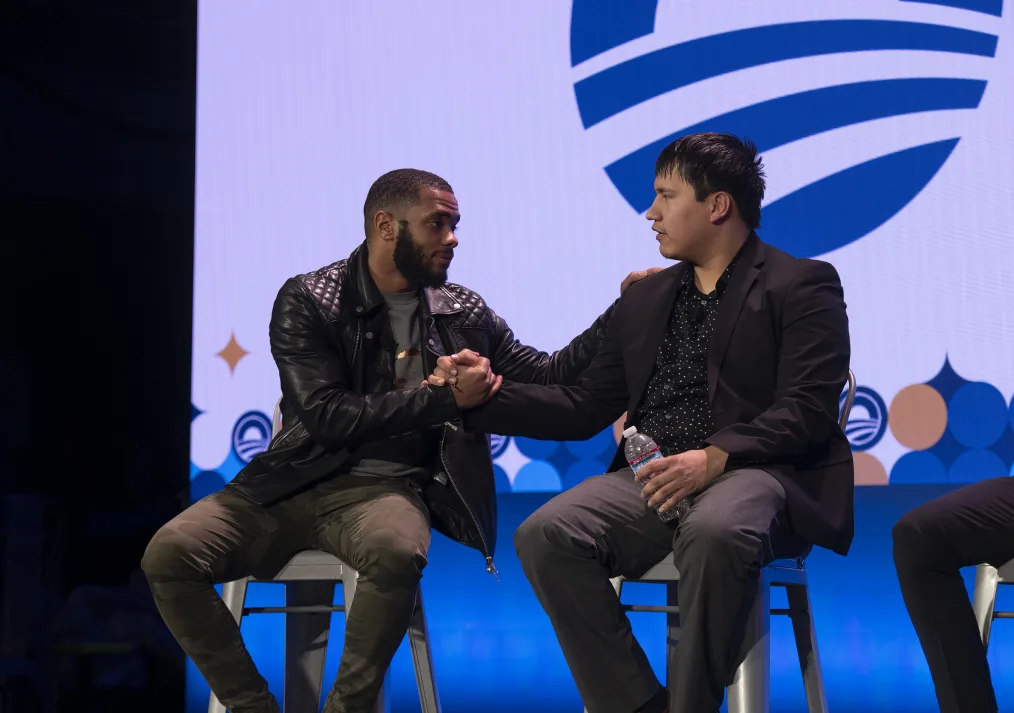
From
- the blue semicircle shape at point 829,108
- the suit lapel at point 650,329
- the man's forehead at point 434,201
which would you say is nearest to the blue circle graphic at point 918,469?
the blue semicircle shape at point 829,108

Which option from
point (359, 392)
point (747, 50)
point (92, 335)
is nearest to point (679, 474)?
point (359, 392)

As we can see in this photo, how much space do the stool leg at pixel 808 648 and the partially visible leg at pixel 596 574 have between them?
1.22 feet

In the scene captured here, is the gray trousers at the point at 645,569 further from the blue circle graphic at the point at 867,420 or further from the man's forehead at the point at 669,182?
the blue circle graphic at the point at 867,420

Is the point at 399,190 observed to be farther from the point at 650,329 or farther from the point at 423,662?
→ the point at 423,662

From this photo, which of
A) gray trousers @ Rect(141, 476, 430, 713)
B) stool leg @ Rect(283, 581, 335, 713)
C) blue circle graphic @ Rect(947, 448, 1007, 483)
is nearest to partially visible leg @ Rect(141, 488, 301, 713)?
gray trousers @ Rect(141, 476, 430, 713)

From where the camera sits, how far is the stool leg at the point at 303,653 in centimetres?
267

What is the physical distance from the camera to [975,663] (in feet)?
7.45

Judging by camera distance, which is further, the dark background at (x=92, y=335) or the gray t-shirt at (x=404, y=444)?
the dark background at (x=92, y=335)

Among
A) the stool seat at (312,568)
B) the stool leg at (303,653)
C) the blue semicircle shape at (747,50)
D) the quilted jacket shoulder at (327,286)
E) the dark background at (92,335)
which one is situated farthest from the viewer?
the dark background at (92,335)

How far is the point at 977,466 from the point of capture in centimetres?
323

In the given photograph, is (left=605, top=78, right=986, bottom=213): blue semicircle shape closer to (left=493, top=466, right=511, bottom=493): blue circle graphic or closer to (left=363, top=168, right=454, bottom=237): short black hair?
(left=363, top=168, right=454, bottom=237): short black hair

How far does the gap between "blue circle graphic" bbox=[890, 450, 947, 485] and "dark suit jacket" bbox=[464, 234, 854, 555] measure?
1.02 metres

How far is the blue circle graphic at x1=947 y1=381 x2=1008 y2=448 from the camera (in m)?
3.22

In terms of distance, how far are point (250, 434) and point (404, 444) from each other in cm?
112
